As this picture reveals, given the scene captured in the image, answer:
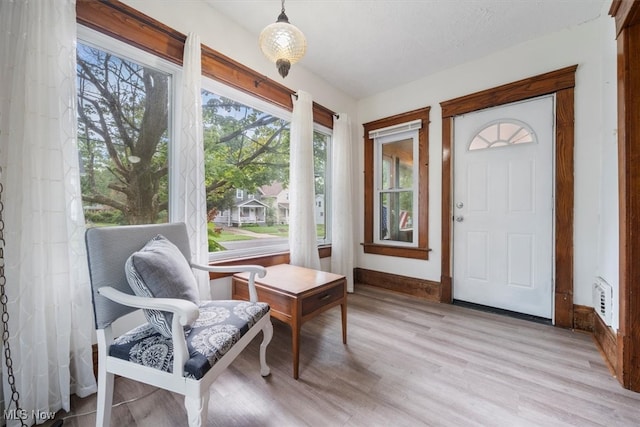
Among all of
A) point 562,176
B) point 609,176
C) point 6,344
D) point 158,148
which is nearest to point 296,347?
point 6,344

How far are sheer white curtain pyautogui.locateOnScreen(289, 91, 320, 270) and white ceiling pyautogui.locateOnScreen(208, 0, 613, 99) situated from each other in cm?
57

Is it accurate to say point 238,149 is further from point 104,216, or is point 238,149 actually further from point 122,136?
point 104,216

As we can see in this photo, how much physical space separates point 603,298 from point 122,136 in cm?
358

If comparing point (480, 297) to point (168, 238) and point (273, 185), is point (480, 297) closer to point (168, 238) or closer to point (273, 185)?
point (273, 185)

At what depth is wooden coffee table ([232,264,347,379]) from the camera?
1.56 metres

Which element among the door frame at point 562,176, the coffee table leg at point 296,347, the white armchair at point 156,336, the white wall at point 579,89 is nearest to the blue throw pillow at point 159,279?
the white armchair at point 156,336

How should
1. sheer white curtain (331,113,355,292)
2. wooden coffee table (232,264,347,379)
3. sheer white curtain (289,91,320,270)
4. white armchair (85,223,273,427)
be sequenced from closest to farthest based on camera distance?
white armchair (85,223,273,427) < wooden coffee table (232,264,347,379) < sheer white curtain (289,91,320,270) < sheer white curtain (331,113,355,292)

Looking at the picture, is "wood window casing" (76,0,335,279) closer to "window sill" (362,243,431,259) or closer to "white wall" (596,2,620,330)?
"window sill" (362,243,431,259)

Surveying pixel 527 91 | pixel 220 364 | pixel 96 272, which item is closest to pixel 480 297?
pixel 527 91

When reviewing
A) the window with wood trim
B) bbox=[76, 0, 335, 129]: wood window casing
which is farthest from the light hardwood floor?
bbox=[76, 0, 335, 129]: wood window casing

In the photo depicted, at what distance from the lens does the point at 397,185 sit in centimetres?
334

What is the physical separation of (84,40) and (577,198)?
3775 mm

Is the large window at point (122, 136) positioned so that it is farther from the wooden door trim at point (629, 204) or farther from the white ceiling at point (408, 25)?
the wooden door trim at point (629, 204)

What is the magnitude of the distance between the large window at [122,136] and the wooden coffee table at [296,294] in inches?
33.9
